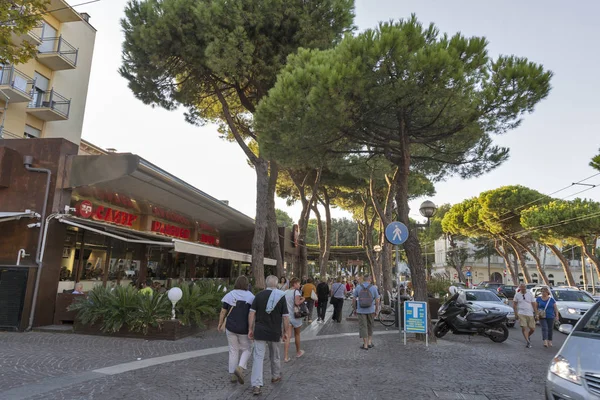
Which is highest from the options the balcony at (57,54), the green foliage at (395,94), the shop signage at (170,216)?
the balcony at (57,54)

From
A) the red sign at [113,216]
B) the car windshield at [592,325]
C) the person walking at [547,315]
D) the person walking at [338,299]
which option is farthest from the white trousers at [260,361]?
the person walking at [338,299]

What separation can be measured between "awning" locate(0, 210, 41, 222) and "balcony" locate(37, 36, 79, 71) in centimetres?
1397

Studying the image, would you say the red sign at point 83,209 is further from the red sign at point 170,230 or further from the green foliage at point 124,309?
the red sign at point 170,230

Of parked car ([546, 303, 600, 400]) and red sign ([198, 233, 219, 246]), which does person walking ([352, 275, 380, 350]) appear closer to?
parked car ([546, 303, 600, 400])

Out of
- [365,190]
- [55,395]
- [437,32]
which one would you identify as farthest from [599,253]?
[55,395]

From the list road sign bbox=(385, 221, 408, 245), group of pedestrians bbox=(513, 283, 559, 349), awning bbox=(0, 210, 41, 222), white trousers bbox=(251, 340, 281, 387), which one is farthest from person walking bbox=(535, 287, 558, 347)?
awning bbox=(0, 210, 41, 222)

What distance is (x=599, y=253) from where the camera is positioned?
54.9 metres

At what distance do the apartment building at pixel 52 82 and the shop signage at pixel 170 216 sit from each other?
29.0 ft

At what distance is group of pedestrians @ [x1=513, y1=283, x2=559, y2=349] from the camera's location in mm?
9781

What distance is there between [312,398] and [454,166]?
10.1m

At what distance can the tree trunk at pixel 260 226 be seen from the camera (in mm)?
14586

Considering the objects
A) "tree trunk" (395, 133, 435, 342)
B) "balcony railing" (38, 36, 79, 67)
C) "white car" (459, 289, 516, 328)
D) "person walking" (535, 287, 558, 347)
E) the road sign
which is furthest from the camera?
"balcony railing" (38, 36, 79, 67)

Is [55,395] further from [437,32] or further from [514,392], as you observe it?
[437,32]

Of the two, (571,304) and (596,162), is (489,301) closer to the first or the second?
(571,304)
